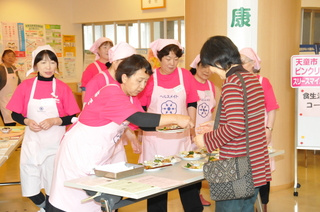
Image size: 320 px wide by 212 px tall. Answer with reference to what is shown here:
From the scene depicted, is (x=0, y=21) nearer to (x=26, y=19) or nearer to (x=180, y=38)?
(x=26, y=19)

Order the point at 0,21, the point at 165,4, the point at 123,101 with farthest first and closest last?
the point at 0,21 < the point at 165,4 < the point at 123,101

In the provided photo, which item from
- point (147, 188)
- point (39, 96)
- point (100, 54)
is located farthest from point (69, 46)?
point (147, 188)

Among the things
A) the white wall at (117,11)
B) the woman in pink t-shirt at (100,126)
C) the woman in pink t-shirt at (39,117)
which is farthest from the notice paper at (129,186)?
the white wall at (117,11)

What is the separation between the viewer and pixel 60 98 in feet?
11.8

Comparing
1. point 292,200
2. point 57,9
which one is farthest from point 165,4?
point 292,200

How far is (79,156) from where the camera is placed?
8.37 feet

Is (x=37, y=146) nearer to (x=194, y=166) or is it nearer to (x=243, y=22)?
(x=194, y=166)

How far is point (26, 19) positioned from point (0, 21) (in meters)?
0.61

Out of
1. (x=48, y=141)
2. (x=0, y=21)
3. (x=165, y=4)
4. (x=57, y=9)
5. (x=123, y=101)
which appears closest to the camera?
(x=123, y=101)

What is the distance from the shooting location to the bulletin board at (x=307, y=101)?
4.66 meters

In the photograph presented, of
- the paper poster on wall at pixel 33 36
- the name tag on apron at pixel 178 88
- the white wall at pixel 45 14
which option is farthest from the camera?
the paper poster on wall at pixel 33 36

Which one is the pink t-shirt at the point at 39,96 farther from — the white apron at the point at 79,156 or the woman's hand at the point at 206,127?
the woman's hand at the point at 206,127

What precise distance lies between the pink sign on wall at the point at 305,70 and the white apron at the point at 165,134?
5.59 feet

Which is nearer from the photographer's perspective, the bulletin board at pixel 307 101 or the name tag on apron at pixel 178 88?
the name tag on apron at pixel 178 88
